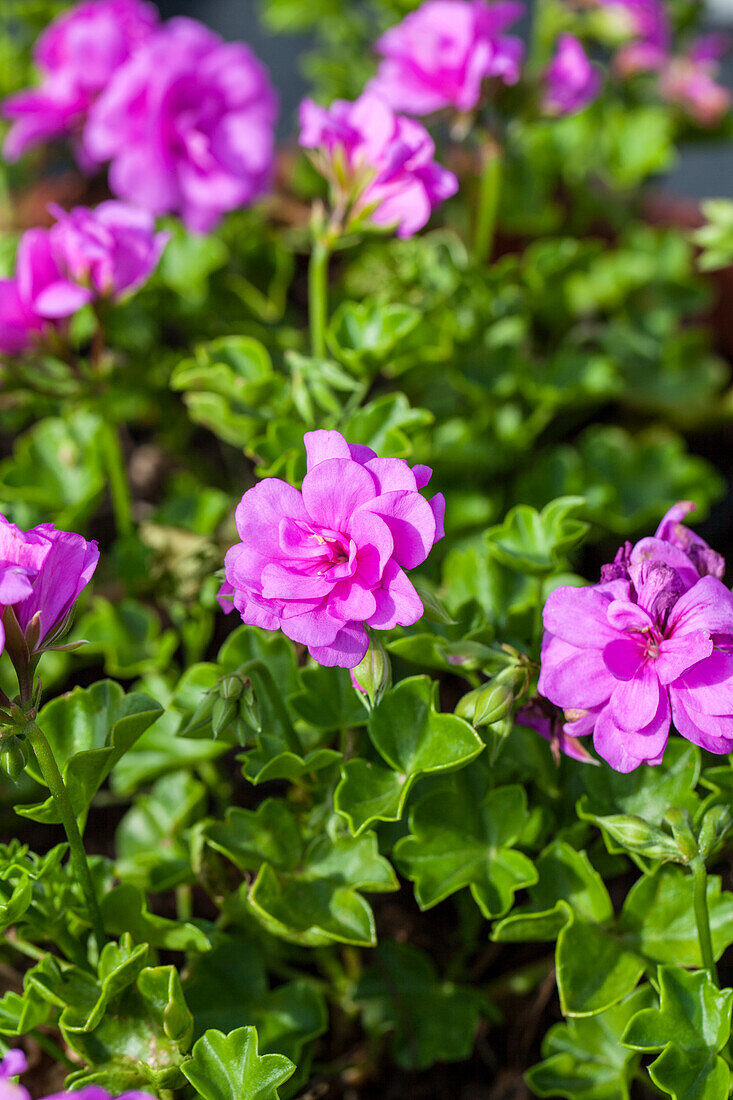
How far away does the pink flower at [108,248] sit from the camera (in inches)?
35.4

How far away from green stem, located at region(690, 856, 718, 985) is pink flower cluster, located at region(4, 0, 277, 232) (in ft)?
2.75

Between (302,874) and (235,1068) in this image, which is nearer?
(235,1068)

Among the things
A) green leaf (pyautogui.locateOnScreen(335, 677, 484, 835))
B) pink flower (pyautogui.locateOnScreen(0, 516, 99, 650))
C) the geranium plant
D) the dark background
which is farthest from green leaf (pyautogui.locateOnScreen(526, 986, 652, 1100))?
the dark background

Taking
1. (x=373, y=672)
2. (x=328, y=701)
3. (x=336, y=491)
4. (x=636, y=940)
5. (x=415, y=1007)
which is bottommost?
(x=415, y=1007)

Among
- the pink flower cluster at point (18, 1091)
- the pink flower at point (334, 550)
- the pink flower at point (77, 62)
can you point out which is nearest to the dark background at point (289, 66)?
the pink flower at point (77, 62)

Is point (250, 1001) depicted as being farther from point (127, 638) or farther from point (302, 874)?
point (127, 638)

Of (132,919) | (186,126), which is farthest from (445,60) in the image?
(132,919)

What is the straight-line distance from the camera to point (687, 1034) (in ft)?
2.02

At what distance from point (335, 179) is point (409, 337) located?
150mm

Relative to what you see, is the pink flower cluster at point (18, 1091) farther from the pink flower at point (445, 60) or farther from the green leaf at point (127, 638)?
the pink flower at point (445, 60)

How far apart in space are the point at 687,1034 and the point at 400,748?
24 centimetres

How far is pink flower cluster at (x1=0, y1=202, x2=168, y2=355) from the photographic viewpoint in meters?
0.90

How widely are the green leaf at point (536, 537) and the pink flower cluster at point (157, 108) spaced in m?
0.54

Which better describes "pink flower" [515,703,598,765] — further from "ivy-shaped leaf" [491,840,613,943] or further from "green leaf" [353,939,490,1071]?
"green leaf" [353,939,490,1071]
